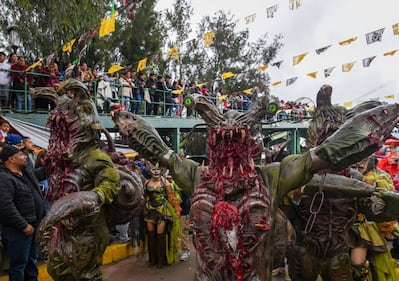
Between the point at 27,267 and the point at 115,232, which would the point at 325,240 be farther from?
the point at 115,232

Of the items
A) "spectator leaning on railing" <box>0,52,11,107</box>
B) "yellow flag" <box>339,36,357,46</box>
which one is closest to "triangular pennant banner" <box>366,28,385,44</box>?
"yellow flag" <box>339,36,357,46</box>

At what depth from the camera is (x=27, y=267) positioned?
4445 mm

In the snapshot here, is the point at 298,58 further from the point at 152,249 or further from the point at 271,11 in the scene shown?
the point at 152,249

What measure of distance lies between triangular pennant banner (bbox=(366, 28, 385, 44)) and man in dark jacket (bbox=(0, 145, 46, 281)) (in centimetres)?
888

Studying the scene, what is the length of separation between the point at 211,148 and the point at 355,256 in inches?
79.6

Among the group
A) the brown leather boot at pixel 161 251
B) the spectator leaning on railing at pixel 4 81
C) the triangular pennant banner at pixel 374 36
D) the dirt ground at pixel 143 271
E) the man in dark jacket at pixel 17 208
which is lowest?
the dirt ground at pixel 143 271

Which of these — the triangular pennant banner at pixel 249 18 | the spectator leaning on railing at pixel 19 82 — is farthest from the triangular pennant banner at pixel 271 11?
the spectator leaning on railing at pixel 19 82

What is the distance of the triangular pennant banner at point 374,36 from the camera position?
999 centimetres

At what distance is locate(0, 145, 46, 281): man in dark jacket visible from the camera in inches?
157

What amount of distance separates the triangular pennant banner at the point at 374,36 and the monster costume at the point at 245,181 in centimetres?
898

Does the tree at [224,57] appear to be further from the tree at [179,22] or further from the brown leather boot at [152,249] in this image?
the brown leather boot at [152,249]

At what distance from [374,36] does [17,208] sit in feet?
30.3

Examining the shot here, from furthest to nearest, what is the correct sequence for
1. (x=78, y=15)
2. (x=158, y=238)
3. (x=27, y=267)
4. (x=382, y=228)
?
(x=78, y=15), (x=158, y=238), (x=27, y=267), (x=382, y=228)

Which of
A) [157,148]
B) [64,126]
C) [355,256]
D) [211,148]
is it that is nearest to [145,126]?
[157,148]
